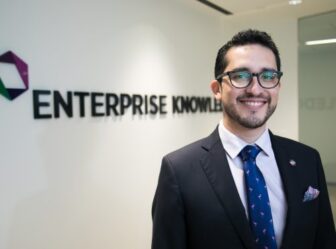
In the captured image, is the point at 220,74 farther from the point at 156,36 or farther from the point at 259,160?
the point at 156,36

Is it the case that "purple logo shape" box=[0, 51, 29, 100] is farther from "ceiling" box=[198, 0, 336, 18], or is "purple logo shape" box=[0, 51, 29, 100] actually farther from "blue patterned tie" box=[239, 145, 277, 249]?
"ceiling" box=[198, 0, 336, 18]

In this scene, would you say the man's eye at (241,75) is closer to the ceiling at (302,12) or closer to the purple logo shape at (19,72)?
the purple logo shape at (19,72)

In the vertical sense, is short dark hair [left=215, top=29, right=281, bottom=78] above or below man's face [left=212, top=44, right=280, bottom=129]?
above

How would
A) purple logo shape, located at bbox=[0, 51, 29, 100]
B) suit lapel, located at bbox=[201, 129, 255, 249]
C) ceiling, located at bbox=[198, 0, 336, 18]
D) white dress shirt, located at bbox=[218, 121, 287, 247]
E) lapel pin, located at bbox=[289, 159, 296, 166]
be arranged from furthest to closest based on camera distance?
ceiling, located at bbox=[198, 0, 336, 18], purple logo shape, located at bbox=[0, 51, 29, 100], lapel pin, located at bbox=[289, 159, 296, 166], white dress shirt, located at bbox=[218, 121, 287, 247], suit lapel, located at bbox=[201, 129, 255, 249]

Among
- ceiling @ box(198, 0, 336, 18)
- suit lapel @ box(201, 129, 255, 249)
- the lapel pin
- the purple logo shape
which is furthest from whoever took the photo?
ceiling @ box(198, 0, 336, 18)

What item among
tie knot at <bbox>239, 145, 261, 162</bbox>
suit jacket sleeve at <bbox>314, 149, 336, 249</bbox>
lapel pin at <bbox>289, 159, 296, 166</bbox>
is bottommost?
suit jacket sleeve at <bbox>314, 149, 336, 249</bbox>

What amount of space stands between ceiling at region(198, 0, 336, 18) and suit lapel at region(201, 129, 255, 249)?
245 cm

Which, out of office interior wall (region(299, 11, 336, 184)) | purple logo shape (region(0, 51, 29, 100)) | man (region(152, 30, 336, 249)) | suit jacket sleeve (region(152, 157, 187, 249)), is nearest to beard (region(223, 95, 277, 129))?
man (region(152, 30, 336, 249))

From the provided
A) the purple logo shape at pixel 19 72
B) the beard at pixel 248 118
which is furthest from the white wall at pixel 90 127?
the beard at pixel 248 118

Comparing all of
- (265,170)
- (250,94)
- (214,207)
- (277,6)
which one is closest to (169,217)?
(214,207)

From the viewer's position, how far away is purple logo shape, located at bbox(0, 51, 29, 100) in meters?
1.96

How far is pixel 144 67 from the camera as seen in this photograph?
2.97 metres

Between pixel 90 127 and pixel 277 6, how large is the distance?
7.79ft

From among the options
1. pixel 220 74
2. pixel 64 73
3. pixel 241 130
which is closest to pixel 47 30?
pixel 64 73
